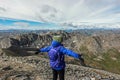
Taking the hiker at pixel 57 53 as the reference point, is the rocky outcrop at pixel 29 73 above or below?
below

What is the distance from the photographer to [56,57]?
579 inches

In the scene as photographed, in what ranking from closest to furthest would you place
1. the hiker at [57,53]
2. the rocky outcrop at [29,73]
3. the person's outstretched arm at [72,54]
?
the person's outstretched arm at [72,54], the hiker at [57,53], the rocky outcrop at [29,73]

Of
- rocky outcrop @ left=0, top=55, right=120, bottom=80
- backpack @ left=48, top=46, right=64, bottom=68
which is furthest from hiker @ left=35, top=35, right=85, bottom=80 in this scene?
rocky outcrop @ left=0, top=55, right=120, bottom=80

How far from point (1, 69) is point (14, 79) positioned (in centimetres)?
475

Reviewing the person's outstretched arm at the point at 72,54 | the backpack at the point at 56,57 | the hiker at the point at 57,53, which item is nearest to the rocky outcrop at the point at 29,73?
the hiker at the point at 57,53

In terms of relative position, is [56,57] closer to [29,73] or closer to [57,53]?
[57,53]

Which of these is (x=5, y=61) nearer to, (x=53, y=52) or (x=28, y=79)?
(x=28, y=79)

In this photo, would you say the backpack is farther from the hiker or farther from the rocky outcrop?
the rocky outcrop

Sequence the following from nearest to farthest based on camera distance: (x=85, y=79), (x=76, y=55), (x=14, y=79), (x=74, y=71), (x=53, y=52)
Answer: (x=76, y=55) → (x=53, y=52) → (x=14, y=79) → (x=85, y=79) → (x=74, y=71)

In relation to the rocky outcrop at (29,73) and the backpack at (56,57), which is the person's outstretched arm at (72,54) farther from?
the rocky outcrop at (29,73)

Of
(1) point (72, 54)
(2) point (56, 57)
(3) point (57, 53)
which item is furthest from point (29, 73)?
(1) point (72, 54)

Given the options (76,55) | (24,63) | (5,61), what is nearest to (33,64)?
(24,63)

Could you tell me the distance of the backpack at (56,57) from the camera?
14486 mm

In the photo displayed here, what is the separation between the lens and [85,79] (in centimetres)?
2577
